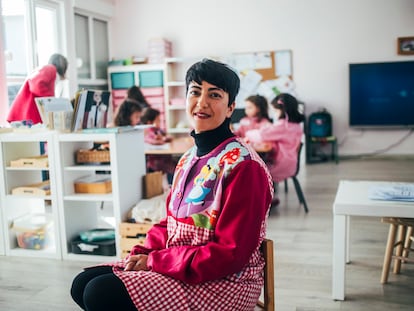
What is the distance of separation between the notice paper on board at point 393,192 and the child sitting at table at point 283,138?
1673 mm

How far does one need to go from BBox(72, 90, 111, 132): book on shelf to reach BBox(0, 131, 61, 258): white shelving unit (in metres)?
0.20

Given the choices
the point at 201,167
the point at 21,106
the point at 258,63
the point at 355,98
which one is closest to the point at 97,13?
the point at 258,63

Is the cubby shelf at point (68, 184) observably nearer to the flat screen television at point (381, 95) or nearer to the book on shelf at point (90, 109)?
the book on shelf at point (90, 109)

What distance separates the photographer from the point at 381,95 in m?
7.00

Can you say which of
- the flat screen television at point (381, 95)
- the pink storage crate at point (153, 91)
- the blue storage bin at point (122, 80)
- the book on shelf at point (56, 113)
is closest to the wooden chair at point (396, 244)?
the book on shelf at point (56, 113)

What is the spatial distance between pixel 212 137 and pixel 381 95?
6025 mm

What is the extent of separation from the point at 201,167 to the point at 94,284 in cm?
48

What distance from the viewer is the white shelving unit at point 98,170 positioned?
302cm

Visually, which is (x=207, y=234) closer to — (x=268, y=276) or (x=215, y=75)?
(x=268, y=276)

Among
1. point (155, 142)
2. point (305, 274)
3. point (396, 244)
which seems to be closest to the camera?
point (396, 244)

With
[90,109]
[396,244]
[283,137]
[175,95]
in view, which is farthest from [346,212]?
[175,95]

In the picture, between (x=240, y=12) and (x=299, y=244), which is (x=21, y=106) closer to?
(x=299, y=244)

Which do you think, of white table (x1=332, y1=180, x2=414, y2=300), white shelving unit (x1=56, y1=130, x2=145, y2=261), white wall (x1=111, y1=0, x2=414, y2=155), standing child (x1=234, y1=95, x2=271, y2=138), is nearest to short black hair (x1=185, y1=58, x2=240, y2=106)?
white table (x1=332, y1=180, x2=414, y2=300)

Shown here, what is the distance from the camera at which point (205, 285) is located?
4.66ft
